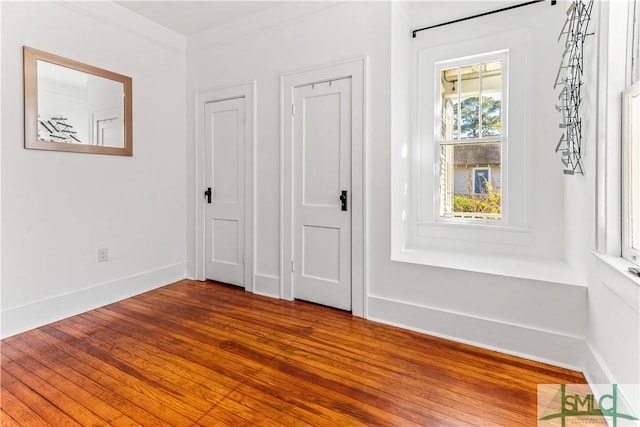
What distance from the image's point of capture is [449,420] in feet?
5.27

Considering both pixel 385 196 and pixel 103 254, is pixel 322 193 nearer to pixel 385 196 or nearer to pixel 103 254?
pixel 385 196

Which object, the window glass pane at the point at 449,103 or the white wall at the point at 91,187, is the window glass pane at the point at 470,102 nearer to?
the window glass pane at the point at 449,103

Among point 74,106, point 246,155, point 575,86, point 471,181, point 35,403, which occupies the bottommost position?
point 35,403

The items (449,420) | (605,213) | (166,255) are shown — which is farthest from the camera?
(166,255)

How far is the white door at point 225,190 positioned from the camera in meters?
3.60

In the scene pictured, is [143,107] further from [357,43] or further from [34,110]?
[357,43]

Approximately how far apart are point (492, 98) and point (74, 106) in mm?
3597

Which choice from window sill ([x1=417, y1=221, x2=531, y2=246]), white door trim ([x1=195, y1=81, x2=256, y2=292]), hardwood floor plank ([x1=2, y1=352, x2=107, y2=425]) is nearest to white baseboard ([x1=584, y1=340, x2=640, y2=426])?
window sill ([x1=417, y1=221, x2=531, y2=246])

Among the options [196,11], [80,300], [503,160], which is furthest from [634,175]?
[80,300]

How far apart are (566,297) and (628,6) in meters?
1.60

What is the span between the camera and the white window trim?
106 inches

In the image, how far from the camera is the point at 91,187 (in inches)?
120

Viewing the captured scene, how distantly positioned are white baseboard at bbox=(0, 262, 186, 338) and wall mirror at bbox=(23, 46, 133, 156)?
1261 mm

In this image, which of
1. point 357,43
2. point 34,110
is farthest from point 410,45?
point 34,110
